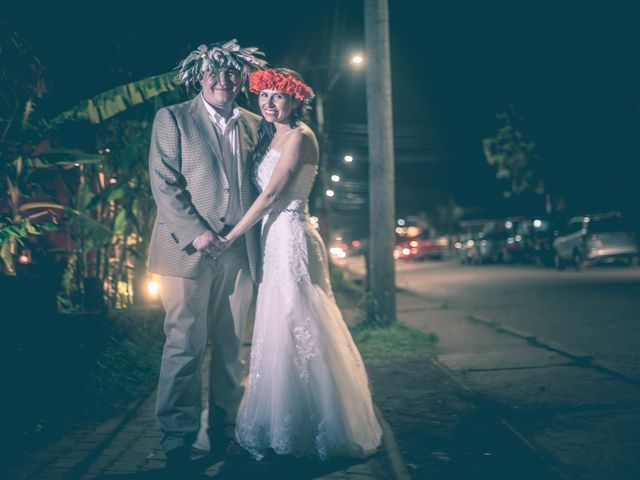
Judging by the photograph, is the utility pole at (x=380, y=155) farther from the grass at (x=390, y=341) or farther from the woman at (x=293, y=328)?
the woman at (x=293, y=328)

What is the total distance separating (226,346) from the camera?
419 cm

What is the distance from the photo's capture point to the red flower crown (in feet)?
13.4

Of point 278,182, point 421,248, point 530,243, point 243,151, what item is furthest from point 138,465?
point 421,248

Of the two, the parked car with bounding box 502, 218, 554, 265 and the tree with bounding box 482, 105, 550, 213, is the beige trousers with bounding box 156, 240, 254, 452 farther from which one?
the tree with bounding box 482, 105, 550, 213

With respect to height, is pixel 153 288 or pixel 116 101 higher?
pixel 116 101

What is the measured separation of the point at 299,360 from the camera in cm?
397

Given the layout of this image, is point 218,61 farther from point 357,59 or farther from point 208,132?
point 357,59

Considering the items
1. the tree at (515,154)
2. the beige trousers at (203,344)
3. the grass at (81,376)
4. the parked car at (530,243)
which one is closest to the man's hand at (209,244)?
the beige trousers at (203,344)

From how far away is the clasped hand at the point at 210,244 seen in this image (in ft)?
12.6

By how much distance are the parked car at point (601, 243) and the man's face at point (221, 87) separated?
21351mm

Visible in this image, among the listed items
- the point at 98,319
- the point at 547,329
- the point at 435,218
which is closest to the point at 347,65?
the point at 547,329

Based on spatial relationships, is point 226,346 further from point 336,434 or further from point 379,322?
point 379,322

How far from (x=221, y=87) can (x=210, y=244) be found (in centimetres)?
94

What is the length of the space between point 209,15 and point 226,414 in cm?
742
